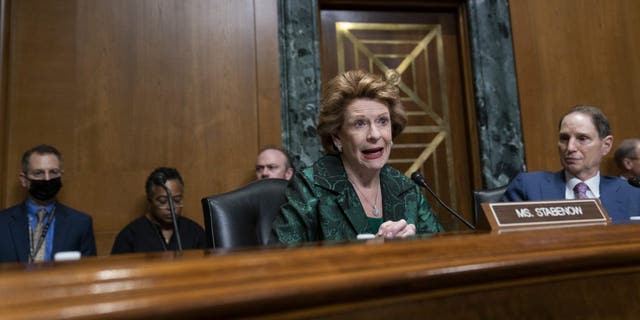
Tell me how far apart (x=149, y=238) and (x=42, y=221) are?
609 millimetres

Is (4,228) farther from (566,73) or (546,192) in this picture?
(566,73)

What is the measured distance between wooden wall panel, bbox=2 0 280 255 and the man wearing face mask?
266mm

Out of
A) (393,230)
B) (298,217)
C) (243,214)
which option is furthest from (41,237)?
(393,230)

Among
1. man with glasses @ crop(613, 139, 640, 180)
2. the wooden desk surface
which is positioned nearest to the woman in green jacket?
the wooden desk surface

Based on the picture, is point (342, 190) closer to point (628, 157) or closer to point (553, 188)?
point (553, 188)

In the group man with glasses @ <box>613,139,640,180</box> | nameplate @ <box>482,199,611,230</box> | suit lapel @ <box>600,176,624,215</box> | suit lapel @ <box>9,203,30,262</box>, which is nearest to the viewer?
nameplate @ <box>482,199,611,230</box>

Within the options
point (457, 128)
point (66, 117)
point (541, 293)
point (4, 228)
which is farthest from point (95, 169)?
point (541, 293)

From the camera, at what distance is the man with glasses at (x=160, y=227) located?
10.6 ft

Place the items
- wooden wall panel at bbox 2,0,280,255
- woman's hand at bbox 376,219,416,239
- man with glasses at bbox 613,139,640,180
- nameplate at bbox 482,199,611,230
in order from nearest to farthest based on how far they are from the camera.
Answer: nameplate at bbox 482,199,611,230 → woman's hand at bbox 376,219,416,239 → wooden wall panel at bbox 2,0,280,255 → man with glasses at bbox 613,139,640,180

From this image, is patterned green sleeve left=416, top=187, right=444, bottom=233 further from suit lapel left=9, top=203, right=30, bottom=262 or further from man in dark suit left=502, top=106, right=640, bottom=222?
suit lapel left=9, top=203, right=30, bottom=262

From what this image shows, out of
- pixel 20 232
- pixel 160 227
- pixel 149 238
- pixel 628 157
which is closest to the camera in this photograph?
pixel 20 232

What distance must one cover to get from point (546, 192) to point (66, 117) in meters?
2.96

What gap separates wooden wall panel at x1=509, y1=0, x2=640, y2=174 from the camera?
4.02 m

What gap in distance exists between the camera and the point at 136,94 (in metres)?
3.63
